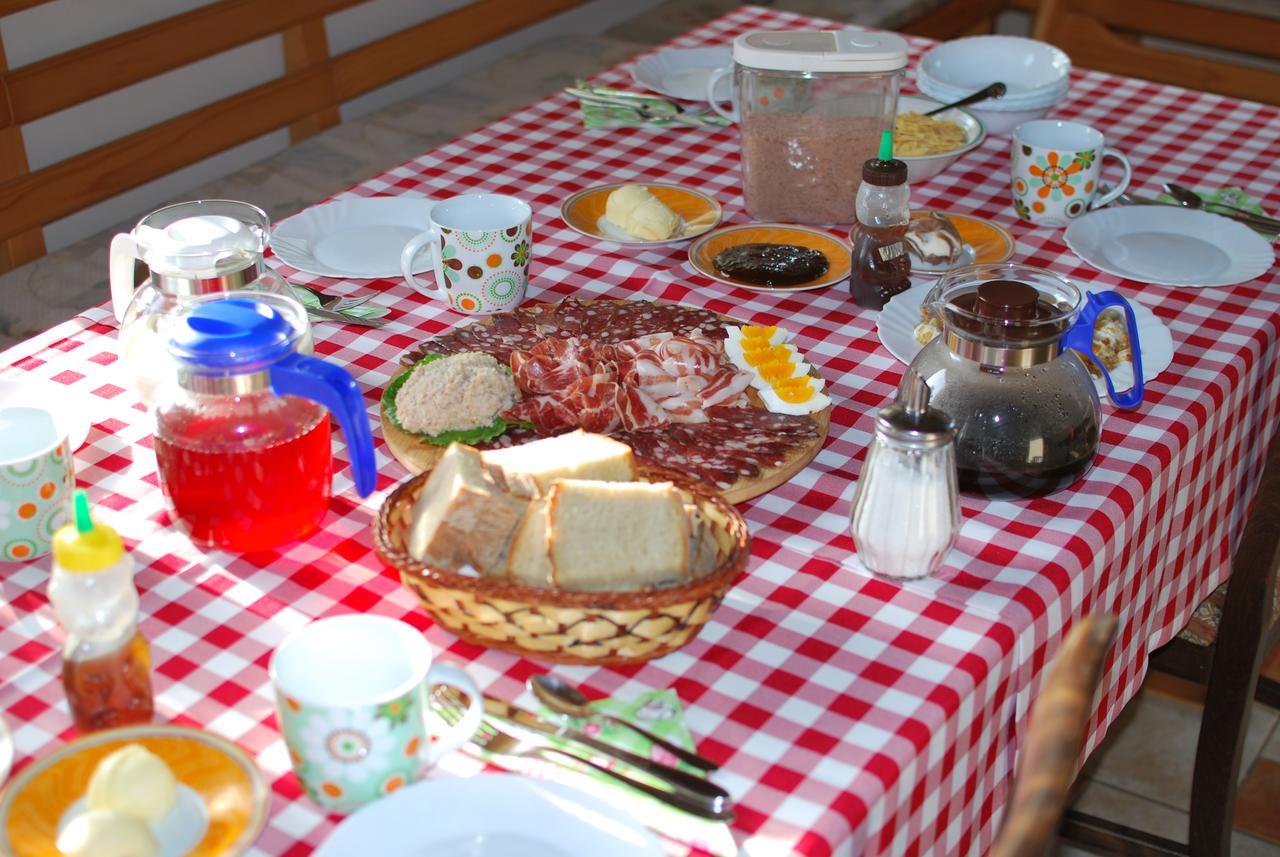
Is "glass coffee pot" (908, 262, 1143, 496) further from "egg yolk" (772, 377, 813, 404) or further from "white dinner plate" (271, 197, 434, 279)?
"white dinner plate" (271, 197, 434, 279)

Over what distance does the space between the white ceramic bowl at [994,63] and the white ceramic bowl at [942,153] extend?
0.09 metres

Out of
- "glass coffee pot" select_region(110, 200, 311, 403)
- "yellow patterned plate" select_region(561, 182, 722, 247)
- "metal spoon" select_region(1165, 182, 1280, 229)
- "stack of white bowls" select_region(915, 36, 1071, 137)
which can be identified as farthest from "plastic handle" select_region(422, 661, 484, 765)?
"stack of white bowls" select_region(915, 36, 1071, 137)

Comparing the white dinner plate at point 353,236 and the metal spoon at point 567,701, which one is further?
the white dinner plate at point 353,236

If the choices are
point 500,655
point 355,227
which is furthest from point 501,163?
point 500,655

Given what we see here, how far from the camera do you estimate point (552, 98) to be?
2.32 metres

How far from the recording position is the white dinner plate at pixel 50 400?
1.31 m

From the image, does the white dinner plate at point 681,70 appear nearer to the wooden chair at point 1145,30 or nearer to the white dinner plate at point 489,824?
the wooden chair at point 1145,30

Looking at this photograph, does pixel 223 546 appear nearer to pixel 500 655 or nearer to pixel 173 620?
pixel 173 620

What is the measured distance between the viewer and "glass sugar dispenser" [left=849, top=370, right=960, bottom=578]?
1.11m

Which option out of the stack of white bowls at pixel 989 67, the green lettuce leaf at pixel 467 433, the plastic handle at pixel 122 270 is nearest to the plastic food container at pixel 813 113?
the stack of white bowls at pixel 989 67

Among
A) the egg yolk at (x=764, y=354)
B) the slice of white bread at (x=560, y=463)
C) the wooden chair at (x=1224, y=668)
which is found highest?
the slice of white bread at (x=560, y=463)

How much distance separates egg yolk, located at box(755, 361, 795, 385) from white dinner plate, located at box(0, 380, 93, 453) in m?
0.66

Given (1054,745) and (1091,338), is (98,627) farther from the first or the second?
(1091,338)

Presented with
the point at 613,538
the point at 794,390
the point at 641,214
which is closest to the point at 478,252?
the point at 641,214
